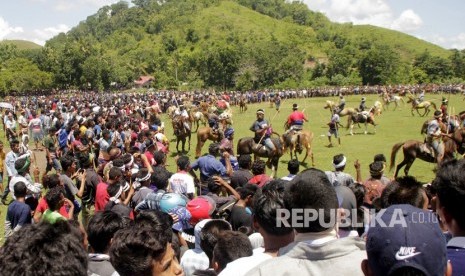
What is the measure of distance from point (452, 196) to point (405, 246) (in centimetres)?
69

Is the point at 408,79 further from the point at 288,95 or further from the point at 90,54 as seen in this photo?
the point at 90,54

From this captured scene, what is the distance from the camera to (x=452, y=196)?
240 centimetres

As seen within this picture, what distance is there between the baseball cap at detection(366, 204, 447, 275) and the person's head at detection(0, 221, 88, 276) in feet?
4.05

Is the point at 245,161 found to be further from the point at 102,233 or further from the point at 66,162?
the point at 102,233

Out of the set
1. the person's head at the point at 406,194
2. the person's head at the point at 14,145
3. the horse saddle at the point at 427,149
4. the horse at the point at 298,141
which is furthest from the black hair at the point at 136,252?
the horse at the point at 298,141

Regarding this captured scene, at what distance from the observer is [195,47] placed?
388 feet

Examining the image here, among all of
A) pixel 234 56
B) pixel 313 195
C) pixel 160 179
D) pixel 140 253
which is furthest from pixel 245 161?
pixel 234 56

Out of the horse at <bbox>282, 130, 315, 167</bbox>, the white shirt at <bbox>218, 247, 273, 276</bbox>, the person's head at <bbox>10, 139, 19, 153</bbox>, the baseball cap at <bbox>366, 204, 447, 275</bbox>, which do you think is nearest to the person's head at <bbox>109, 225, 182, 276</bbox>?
the white shirt at <bbox>218, 247, 273, 276</bbox>

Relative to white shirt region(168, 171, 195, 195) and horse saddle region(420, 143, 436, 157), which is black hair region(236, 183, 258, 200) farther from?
horse saddle region(420, 143, 436, 157)

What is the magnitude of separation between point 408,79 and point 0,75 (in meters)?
66.6

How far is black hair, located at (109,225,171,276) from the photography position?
9.15 ft

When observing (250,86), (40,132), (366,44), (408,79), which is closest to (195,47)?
(366,44)

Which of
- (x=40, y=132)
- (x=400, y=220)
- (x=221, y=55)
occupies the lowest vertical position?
(x=40, y=132)

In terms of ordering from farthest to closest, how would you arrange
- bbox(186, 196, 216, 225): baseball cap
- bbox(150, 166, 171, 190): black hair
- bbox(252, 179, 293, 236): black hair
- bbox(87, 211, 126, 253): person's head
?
bbox(150, 166, 171, 190): black hair, bbox(186, 196, 216, 225): baseball cap, bbox(87, 211, 126, 253): person's head, bbox(252, 179, 293, 236): black hair
